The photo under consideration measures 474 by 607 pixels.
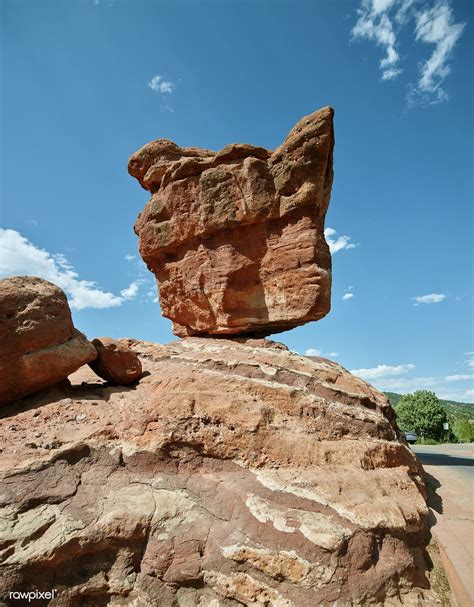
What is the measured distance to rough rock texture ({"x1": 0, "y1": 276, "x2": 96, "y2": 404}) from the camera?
276 inches

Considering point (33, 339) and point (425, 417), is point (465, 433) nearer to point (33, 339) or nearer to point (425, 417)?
point (425, 417)

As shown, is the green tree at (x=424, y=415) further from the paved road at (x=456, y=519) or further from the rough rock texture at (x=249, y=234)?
the rough rock texture at (x=249, y=234)

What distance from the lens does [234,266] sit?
1065 cm

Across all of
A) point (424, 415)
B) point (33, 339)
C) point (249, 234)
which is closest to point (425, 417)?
point (424, 415)

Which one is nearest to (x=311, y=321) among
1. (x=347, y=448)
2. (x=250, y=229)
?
(x=250, y=229)

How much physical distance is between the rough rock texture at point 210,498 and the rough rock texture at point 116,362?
0.48 metres

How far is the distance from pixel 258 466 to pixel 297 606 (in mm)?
1955

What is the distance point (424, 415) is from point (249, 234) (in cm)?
4069

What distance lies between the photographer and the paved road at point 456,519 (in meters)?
6.60

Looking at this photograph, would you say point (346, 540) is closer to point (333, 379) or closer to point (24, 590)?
point (333, 379)

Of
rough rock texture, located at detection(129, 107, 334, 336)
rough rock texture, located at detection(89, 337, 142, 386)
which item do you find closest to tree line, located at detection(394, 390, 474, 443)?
rough rock texture, located at detection(129, 107, 334, 336)

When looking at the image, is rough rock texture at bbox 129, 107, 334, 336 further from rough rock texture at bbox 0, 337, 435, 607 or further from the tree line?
the tree line

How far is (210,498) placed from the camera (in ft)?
19.0

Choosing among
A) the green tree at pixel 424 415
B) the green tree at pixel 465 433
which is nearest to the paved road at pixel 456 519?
the green tree at pixel 424 415
